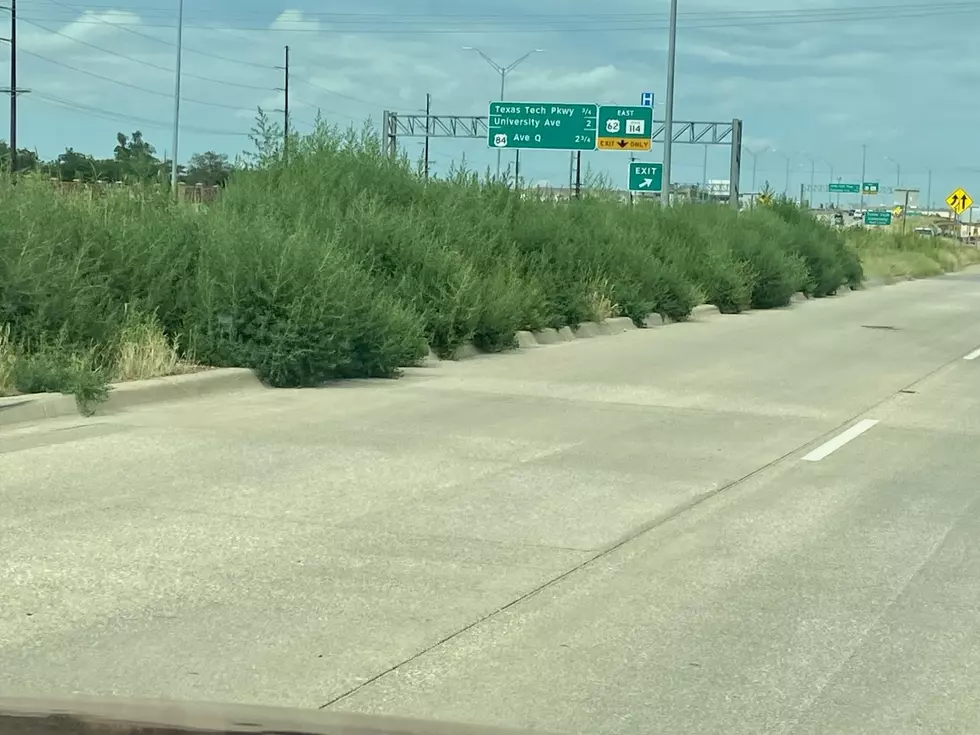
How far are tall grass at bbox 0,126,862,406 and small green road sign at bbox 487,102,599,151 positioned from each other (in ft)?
56.9

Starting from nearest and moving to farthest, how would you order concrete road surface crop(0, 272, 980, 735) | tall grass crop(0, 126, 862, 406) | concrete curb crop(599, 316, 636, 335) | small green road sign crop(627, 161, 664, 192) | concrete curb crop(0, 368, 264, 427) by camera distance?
concrete road surface crop(0, 272, 980, 735) → concrete curb crop(0, 368, 264, 427) → tall grass crop(0, 126, 862, 406) → concrete curb crop(599, 316, 636, 335) → small green road sign crop(627, 161, 664, 192)

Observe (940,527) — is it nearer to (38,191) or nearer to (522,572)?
(522,572)

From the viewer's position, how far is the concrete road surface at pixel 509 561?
5.39m

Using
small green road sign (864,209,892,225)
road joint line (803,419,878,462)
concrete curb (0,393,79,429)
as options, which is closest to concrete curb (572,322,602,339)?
road joint line (803,419,878,462)

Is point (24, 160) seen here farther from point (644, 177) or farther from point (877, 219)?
point (877, 219)

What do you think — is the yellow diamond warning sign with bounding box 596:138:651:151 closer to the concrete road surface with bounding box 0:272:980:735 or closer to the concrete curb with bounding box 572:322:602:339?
the concrete curb with bounding box 572:322:602:339

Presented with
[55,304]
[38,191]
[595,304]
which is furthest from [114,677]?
[595,304]

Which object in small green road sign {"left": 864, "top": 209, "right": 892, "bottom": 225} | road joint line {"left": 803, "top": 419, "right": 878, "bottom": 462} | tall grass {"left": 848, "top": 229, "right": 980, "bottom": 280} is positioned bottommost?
road joint line {"left": 803, "top": 419, "right": 878, "bottom": 462}

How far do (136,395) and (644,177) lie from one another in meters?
33.7

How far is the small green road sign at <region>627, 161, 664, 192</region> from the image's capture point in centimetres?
4425

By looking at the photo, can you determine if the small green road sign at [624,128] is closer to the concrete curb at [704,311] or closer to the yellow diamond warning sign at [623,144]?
the yellow diamond warning sign at [623,144]

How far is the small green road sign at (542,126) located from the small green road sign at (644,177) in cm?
179

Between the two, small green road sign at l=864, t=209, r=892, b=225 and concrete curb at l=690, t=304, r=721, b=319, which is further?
small green road sign at l=864, t=209, r=892, b=225

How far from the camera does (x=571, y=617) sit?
6.43 meters
